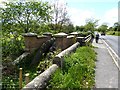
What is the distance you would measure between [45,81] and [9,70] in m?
5.73

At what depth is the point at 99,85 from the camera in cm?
728

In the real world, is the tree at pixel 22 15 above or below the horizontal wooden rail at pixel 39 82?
above

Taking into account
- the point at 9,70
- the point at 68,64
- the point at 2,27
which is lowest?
the point at 9,70

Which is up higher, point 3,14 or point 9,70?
point 3,14

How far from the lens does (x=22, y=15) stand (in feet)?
67.7

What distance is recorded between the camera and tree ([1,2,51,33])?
794 inches

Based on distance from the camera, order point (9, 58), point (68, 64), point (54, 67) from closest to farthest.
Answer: point (54, 67) → point (68, 64) → point (9, 58)

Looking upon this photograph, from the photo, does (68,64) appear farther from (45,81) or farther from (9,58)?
(9,58)

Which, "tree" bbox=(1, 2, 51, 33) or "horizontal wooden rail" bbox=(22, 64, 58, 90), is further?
"tree" bbox=(1, 2, 51, 33)

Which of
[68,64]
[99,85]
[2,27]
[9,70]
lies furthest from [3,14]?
[99,85]

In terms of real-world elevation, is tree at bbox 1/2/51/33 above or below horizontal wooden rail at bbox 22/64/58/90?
above

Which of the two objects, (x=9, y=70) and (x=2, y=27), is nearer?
(x=9, y=70)

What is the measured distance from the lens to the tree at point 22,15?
2016 cm

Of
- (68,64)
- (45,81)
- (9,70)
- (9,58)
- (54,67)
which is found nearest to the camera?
(45,81)
